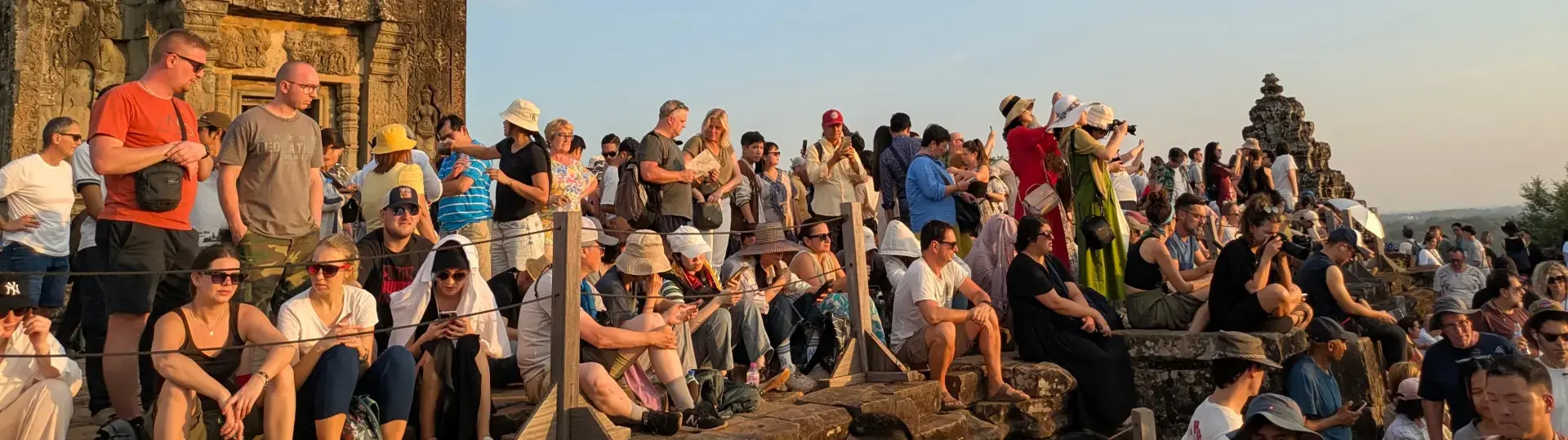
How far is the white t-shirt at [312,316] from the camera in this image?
4.99 metres

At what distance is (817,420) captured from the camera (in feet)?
19.5

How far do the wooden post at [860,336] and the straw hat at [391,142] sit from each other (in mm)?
2546

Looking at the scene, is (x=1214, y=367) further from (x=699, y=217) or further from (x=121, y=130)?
(x=121, y=130)

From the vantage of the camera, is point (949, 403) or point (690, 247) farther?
point (949, 403)

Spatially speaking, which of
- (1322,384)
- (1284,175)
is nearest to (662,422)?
(1322,384)

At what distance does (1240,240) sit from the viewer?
8.34 m

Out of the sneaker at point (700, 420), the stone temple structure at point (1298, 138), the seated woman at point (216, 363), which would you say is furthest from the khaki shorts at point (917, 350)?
the stone temple structure at point (1298, 138)

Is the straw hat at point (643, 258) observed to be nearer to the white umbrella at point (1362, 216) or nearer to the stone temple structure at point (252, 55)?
the stone temple structure at point (252, 55)

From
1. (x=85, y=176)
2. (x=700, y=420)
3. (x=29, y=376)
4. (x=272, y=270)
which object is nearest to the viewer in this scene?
(x=29, y=376)

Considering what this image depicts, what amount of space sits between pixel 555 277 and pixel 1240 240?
4991mm

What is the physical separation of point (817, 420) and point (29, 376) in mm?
3155

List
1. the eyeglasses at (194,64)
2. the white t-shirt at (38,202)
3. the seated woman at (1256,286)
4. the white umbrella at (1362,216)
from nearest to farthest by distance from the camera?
the eyeglasses at (194,64) → the white t-shirt at (38,202) → the seated woman at (1256,286) → the white umbrella at (1362,216)

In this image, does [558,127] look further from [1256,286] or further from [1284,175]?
[1284,175]

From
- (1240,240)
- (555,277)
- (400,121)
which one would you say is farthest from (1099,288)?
(400,121)
